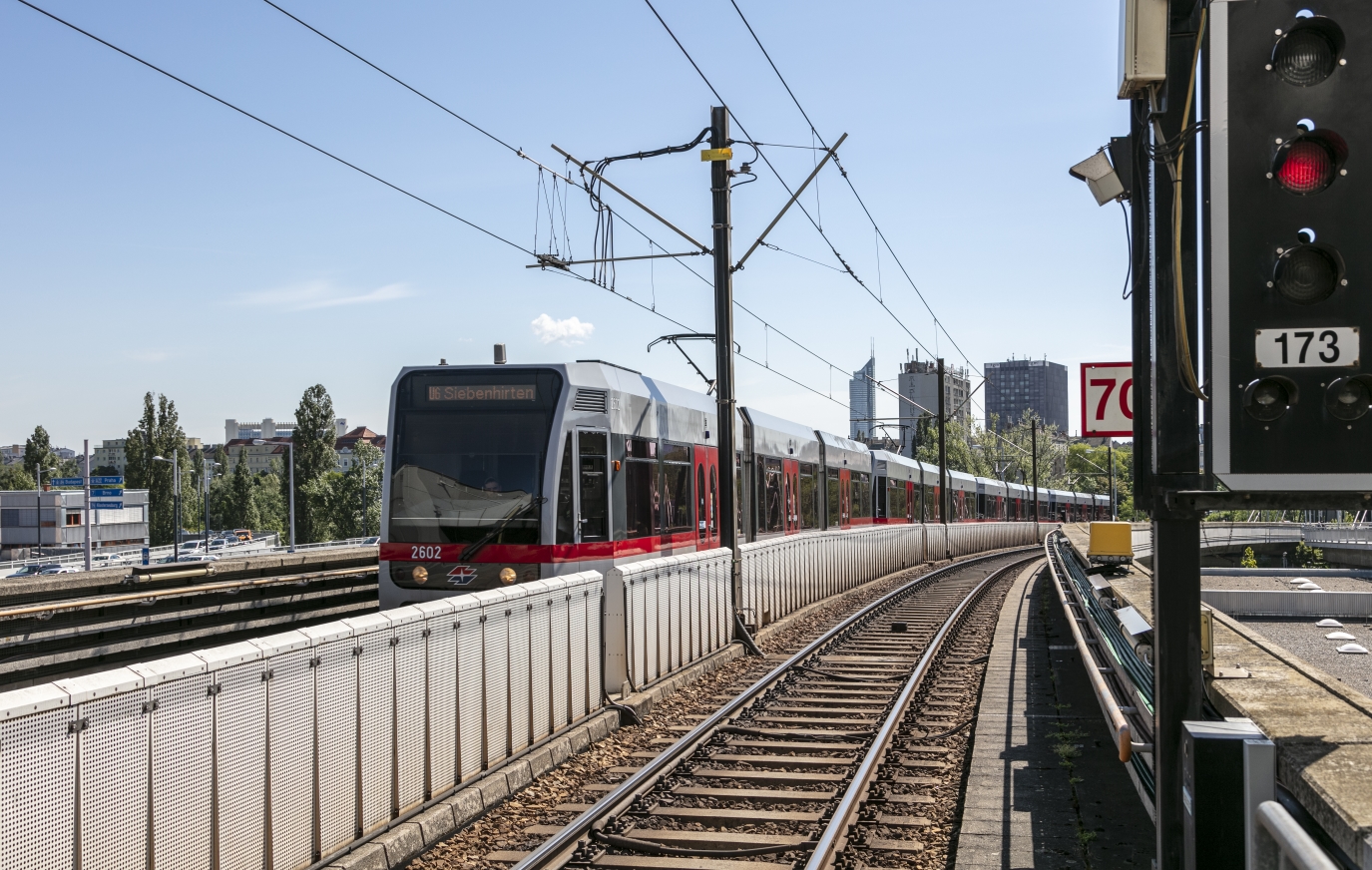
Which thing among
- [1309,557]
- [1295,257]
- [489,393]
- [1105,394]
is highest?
[489,393]

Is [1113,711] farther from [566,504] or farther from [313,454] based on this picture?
[313,454]

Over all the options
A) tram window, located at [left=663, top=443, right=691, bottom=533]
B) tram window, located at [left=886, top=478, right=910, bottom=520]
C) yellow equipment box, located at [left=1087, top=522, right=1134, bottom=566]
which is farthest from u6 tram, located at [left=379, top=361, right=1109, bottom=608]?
tram window, located at [left=886, top=478, right=910, bottom=520]

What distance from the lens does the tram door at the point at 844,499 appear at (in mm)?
29266

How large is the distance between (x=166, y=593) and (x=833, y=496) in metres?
16.0

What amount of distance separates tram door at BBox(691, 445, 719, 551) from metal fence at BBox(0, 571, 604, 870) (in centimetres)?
839

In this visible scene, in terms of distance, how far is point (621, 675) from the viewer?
36.8 ft

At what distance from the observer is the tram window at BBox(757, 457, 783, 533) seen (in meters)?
21.5

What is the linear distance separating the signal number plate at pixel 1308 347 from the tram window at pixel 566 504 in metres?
9.92

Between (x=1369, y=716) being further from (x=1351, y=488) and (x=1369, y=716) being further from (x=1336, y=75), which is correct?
(x=1336, y=75)

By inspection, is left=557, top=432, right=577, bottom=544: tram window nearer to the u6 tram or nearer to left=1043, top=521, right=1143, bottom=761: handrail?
the u6 tram

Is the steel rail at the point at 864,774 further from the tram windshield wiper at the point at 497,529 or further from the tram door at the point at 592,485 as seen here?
the tram windshield wiper at the point at 497,529

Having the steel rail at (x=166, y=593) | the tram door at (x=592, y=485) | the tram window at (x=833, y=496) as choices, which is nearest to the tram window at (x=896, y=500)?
the tram window at (x=833, y=496)

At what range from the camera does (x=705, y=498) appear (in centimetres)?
1830

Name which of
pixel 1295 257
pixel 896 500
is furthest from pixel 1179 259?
pixel 896 500
